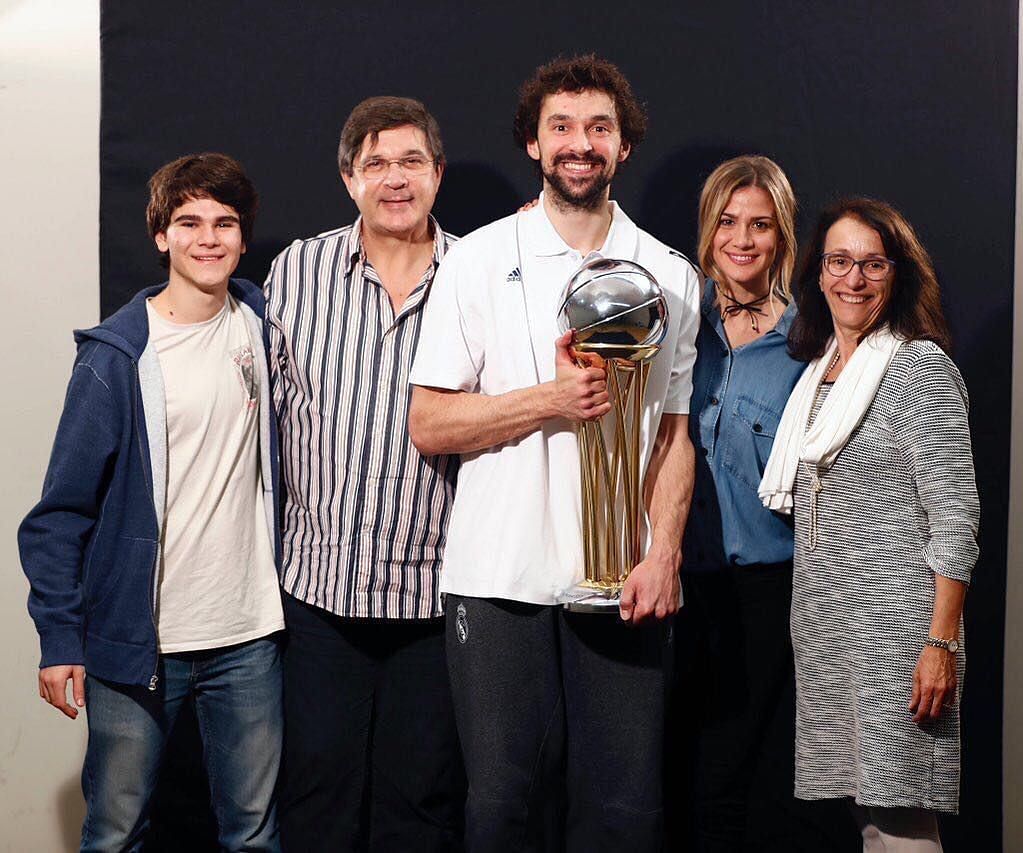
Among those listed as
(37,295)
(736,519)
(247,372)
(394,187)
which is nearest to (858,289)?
(736,519)

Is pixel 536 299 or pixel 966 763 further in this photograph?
pixel 966 763

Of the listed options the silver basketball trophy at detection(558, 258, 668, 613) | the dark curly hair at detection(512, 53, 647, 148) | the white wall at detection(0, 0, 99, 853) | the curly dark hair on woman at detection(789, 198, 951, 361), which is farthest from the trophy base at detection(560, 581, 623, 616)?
the white wall at detection(0, 0, 99, 853)

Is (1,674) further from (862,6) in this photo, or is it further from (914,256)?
(862,6)

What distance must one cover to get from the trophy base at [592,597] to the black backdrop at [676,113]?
1.08m

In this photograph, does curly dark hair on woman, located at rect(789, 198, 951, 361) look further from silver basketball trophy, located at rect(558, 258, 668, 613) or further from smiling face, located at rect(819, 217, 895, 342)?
silver basketball trophy, located at rect(558, 258, 668, 613)

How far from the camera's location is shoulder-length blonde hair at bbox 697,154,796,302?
2.42 m

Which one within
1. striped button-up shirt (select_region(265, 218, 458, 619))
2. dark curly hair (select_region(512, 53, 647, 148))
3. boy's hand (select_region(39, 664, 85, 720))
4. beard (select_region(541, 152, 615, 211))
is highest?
dark curly hair (select_region(512, 53, 647, 148))

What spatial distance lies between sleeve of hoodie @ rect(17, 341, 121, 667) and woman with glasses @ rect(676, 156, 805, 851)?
3.76ft

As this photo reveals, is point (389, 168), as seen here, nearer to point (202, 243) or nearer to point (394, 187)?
point (394, 187)

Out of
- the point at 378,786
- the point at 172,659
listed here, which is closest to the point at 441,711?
the point at 378,786

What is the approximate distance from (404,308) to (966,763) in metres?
1.78

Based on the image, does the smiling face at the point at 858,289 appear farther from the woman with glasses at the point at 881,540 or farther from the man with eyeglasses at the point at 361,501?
the man with eyeglasses at the point at 361,501

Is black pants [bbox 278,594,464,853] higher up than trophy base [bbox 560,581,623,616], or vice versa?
trophy base [bbox 560,581,623,616]

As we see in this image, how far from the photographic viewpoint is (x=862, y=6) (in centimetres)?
282
